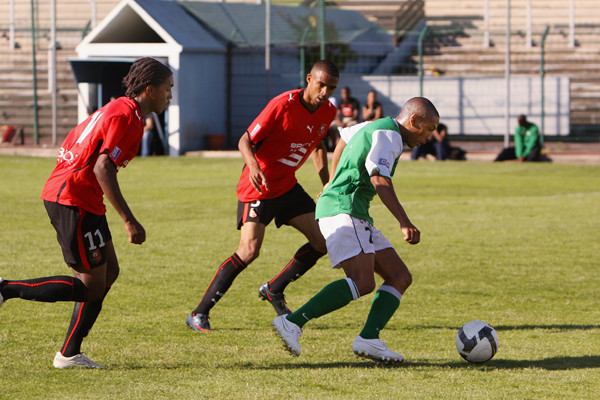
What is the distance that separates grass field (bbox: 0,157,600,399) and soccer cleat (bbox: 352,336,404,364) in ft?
0.21

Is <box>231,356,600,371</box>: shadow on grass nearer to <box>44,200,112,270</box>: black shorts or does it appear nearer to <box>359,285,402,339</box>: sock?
<box>359,285,402,339</box>: sock

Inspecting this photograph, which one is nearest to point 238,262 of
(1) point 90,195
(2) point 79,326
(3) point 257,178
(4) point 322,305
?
(3) point 257,178

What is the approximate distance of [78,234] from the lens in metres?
5.45

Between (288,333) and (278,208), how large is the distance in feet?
5.11

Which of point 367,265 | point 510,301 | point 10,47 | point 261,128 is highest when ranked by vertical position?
point 10,47

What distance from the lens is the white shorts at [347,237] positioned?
5.82m

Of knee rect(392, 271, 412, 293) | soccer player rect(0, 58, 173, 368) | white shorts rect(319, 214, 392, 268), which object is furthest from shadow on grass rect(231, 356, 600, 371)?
soccer player rect(0, 58, 173, 368)

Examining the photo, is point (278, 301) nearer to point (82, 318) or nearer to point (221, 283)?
point (221, 283)

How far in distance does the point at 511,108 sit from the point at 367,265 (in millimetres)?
22069

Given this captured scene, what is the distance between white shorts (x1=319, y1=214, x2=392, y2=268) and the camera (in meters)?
5.82

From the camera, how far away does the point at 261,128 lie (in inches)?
271

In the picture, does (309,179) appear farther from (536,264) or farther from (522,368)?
(522,368)

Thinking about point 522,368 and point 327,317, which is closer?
point 522,368

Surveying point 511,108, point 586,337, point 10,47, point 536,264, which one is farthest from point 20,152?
point 586,337
